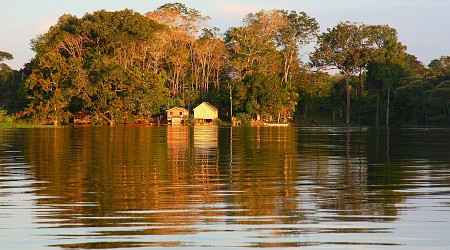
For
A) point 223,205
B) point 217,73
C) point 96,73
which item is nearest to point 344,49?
point 217,73

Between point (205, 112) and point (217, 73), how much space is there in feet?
29.3

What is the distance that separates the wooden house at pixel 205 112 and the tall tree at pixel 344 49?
20.6 metres

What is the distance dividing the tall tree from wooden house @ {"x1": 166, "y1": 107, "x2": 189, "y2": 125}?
23.7 metres

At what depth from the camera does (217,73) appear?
96.1m

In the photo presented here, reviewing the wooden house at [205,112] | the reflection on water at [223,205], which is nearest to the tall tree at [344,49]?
the wooden house at [205,112]

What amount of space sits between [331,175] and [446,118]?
2849 inches

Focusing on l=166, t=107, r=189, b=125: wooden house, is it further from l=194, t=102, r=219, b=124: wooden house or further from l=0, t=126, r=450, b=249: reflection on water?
l=0, t=126, r=450, b=249: reflection on water

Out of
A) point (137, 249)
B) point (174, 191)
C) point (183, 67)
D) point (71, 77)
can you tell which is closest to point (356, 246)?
point (137, 249)

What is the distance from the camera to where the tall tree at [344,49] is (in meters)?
100

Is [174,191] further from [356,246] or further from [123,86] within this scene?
[123,86]

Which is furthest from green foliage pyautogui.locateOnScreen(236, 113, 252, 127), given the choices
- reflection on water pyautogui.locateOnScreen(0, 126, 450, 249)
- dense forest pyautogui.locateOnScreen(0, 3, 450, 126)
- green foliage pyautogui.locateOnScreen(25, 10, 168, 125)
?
reflection on water pyautogui.locateOnScreen(0, 126, 450, 249)

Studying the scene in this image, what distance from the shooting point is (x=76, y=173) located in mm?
18188

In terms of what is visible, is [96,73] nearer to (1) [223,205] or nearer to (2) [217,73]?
(2) [217,73]

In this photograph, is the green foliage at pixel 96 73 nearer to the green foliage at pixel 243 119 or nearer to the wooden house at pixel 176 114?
the wooden house at pixel 176 114
